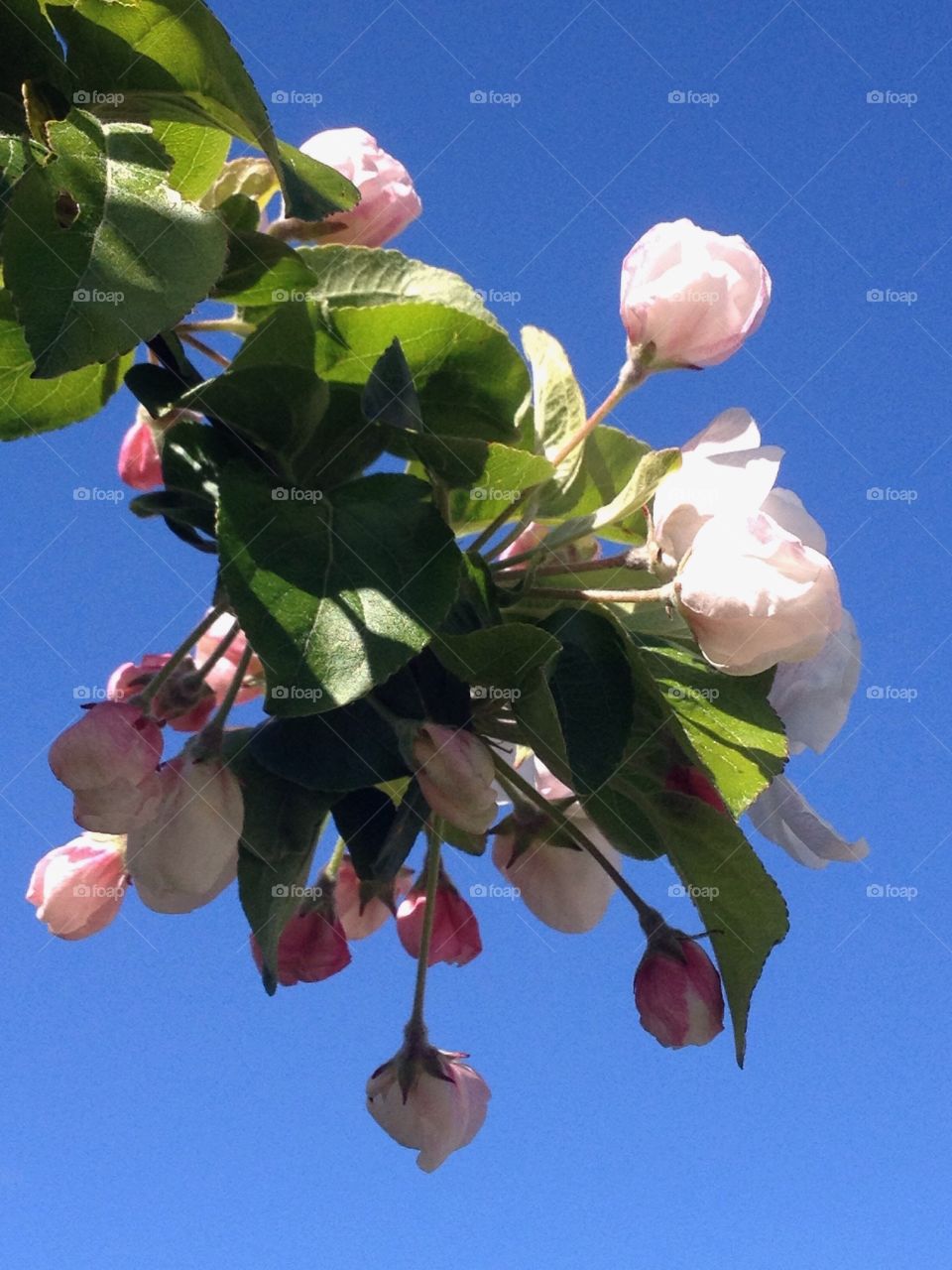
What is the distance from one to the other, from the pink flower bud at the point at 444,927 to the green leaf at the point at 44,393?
1.11 ft

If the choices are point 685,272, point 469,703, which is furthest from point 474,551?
point 685,272

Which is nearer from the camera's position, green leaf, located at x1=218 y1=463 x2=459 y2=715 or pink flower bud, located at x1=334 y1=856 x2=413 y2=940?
green leaf, located at x1=218 y1=463 x2=459 y2=715

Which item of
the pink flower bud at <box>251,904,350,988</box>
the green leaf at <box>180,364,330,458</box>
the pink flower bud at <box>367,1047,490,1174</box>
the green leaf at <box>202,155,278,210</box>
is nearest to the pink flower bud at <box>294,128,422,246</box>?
the green leaf at <box>202,155,278,210</box>

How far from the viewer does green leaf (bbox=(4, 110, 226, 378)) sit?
0.45m

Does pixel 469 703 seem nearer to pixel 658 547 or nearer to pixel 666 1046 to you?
pixel 658 547

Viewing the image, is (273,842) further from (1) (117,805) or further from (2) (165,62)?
(2) (165,62)

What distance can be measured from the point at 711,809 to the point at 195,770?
234 millimetres

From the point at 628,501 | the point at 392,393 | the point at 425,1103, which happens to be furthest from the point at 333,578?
the point at 425,1103

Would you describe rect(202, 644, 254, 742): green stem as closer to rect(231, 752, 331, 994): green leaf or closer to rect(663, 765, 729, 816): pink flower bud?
rect(231, 752, 331, 994): green leaf

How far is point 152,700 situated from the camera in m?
0.64

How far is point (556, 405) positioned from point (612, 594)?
0.14m

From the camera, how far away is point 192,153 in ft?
1.92

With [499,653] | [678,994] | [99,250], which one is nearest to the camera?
[99,250]

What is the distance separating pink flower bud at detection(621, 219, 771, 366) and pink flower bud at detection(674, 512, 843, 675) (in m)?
0.14
